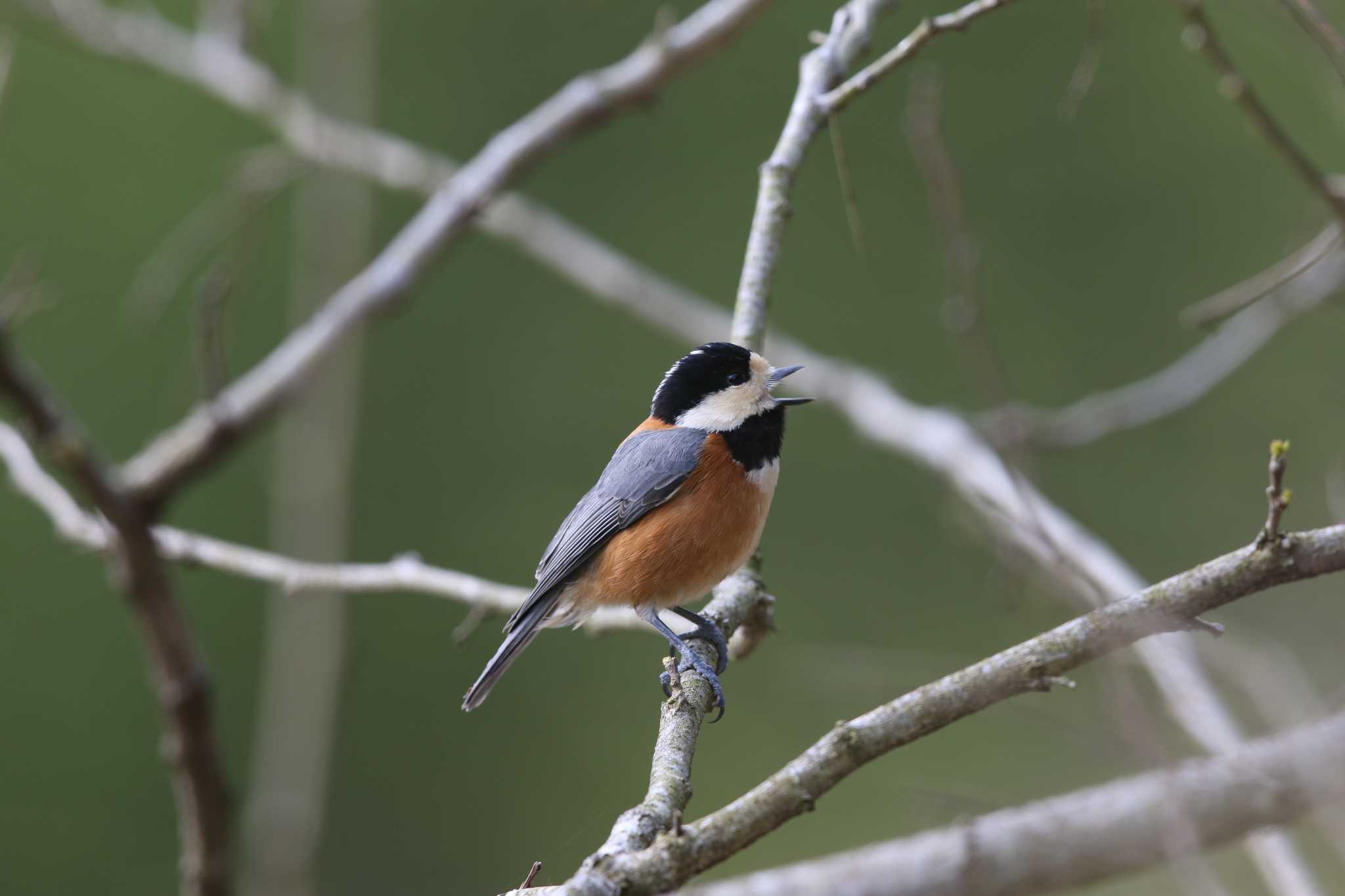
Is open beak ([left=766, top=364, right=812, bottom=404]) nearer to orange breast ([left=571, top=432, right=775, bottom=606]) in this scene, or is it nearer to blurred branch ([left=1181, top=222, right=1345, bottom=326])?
orange breast ([left=571, top=432, right=775, bottom=606])

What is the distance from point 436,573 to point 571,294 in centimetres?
408

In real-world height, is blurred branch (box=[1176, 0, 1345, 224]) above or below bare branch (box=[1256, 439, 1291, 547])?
above

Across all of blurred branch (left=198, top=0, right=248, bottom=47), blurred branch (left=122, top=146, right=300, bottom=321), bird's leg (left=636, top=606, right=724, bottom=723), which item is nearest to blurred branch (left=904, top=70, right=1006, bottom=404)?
bird's leg (left=636, top=606, right=724, bottom=723)

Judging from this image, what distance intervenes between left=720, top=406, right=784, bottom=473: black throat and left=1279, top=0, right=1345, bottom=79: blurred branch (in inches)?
51.1

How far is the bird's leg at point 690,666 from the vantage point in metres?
1.95

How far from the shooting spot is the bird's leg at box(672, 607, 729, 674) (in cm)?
220

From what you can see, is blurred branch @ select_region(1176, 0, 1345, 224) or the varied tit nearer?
blurred branch @ select_region(1176, 0, 1345, 224)

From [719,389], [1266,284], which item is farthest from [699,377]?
[1266,284]

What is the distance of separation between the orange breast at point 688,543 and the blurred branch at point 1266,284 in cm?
88

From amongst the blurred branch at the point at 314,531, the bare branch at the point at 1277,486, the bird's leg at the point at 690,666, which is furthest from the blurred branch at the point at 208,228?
the bare branch at the point at 1277,486

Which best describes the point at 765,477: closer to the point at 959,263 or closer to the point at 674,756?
the point at 674,756

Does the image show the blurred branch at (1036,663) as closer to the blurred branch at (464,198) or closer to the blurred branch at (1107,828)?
the blurred branch at (1107,828)

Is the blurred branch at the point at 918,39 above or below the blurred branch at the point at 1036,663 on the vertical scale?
above

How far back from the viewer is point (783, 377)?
263cm
